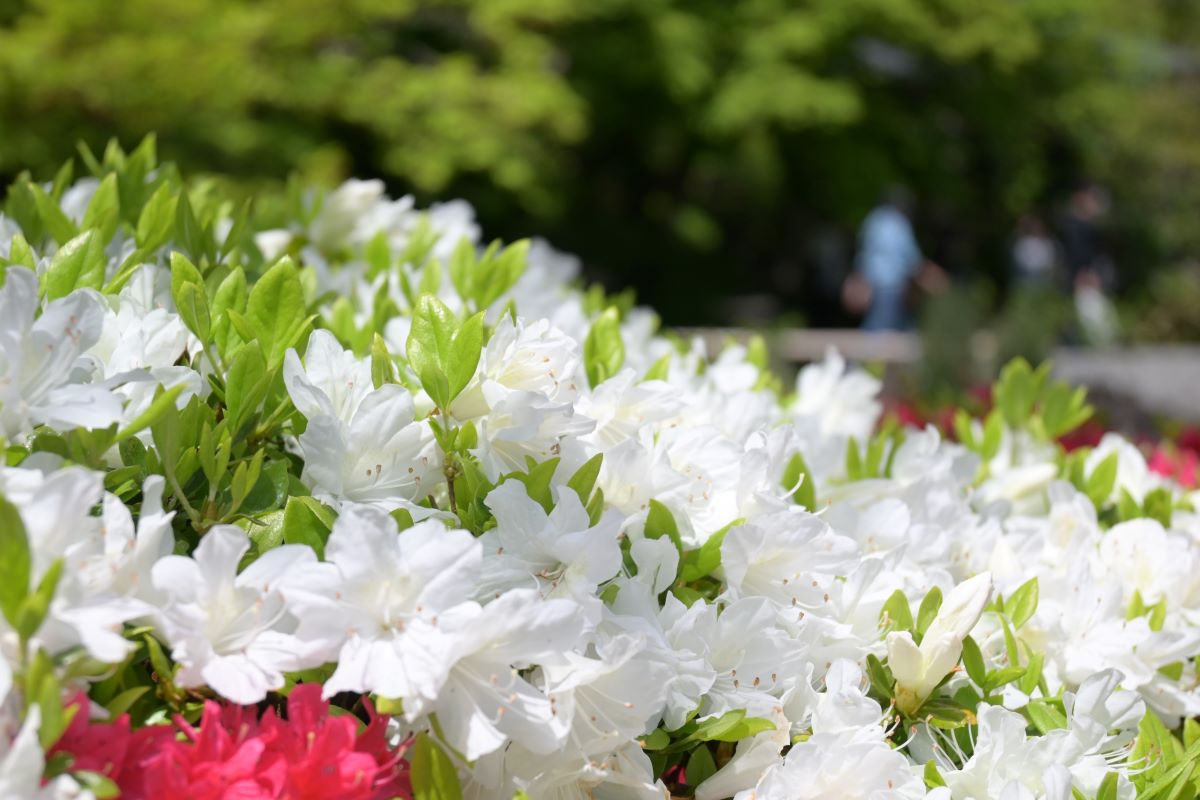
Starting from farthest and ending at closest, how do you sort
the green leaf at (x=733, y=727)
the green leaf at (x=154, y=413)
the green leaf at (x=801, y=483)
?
the green leaf at (x=801, y=483) < the green leaf at (x=733, y=727) < the green leaf at (x=154, y=413)

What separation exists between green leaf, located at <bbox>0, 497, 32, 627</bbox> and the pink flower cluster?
99 millimetres

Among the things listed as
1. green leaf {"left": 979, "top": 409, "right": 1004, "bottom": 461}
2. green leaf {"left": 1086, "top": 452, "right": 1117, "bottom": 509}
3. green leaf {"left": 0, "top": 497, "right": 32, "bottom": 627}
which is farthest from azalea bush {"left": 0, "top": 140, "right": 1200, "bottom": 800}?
green leaf {"left": 979, "top": 409, "right": 1004, "bottom": 461}

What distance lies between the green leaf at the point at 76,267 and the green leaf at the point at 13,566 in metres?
0.48

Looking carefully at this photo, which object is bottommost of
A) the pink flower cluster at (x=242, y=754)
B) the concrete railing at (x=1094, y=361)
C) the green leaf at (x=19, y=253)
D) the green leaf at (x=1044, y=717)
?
the concrete railing at (x=1094, y=361)

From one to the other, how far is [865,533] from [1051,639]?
10.9 inches

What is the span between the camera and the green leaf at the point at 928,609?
140cm

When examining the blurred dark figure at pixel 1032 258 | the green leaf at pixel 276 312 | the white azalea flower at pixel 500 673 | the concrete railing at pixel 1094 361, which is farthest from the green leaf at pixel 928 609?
the blurred dark figure at pixel 1032 258

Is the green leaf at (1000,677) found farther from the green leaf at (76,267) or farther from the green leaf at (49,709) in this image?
the green leaf at (76,267)

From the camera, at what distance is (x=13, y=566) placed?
3.04 feet

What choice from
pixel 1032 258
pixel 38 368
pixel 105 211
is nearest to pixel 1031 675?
pixel 38 368

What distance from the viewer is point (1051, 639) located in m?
1.57

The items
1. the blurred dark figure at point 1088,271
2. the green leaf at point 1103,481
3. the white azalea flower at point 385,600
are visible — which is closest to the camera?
the white azalea flower at point 385,600

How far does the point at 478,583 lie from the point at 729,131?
1147 cm

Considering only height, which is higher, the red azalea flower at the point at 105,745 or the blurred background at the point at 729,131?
the red azalea flower at the point at 105,745
